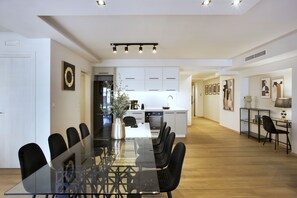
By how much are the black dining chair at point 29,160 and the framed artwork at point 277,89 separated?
615 cm

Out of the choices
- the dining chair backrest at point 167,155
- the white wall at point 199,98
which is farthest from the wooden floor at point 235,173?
the white wall at point 199,98

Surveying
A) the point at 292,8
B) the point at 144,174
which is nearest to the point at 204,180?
the point at 144,174

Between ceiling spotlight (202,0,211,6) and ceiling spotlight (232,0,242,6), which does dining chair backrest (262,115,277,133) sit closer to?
ceiling spotlight (232,0,242,6)

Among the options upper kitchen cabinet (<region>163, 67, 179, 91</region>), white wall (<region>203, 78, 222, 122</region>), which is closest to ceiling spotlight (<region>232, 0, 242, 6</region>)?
upper kitchen cabinet (<region>163, 67, 179, 91</region>)

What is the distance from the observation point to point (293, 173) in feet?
12.3

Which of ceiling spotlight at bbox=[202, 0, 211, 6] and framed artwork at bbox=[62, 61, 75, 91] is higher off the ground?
ceiling spotlight at bbox=[202, 0, 211, 6]

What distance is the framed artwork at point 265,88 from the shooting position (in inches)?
252

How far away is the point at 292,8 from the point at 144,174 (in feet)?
9.90

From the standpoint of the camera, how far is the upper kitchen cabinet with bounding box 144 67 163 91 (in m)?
7.04

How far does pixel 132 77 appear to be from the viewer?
7.02m

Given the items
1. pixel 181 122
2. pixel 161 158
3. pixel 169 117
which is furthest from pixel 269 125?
pixel 161 158

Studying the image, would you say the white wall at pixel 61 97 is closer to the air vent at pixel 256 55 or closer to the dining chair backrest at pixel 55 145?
the dining chair backrest at pixel 55 145

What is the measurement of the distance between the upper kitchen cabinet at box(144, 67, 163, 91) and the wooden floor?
2.39 meters

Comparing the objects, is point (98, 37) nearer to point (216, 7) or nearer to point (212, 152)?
point (216, 7)
